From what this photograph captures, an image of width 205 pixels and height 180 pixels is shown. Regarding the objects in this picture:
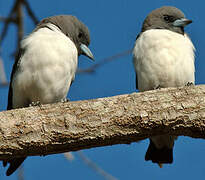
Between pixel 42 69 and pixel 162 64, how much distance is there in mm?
1682

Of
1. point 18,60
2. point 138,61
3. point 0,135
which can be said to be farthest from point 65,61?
point 0,135

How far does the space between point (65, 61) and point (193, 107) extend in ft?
6.40

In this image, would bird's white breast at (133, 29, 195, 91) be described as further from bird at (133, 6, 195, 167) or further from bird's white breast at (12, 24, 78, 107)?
bird's white breast at (12, 24, 78, 107)

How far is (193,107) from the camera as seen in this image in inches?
171

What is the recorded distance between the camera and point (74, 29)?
636cm

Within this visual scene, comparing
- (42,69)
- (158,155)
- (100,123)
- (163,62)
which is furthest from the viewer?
(158,155)

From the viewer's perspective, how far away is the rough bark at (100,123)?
14.0 feet

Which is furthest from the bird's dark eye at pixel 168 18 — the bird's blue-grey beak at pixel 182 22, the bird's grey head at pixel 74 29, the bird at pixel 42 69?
the bird at pixel 42 69

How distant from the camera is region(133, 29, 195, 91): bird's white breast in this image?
584 cm

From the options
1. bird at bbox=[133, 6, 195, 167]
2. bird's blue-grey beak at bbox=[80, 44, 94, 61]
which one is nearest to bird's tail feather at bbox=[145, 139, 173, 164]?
bird at bbox=[133, 6, 195, 167]

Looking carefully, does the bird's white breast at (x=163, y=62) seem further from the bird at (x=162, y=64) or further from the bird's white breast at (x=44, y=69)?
the bird's white breast at (x=44, y=69)

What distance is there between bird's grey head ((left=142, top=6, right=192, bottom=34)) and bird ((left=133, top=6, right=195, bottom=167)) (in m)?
0.04

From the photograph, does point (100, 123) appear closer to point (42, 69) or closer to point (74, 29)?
point (42, 69)

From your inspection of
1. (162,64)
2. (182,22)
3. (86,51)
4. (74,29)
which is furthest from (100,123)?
(182,22)
